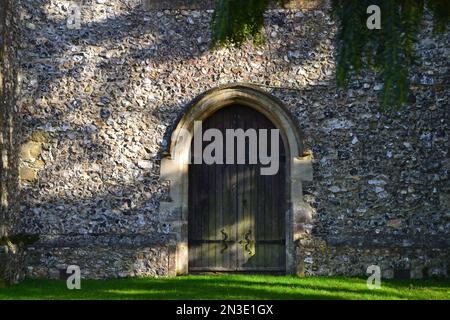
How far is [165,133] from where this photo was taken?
782 cm

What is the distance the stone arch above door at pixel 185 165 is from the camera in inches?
305

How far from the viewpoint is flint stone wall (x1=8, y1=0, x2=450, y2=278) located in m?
7.66

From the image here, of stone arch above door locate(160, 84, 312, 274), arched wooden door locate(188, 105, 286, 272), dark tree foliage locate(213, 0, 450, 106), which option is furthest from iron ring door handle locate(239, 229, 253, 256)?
dark tree foliage locate(213, 0, 450, 106)

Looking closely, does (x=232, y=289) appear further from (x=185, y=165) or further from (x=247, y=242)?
(x=185, y=165)

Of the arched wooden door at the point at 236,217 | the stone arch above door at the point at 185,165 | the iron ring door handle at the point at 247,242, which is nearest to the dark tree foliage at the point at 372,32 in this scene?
the stone arch above door at the point at 185,165

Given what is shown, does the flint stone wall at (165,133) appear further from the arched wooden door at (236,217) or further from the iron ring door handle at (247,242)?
the iron ring door handle at (247,242)

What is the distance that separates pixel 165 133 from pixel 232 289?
→ 2.31 m

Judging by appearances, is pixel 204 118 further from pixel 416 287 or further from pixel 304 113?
pixel 416 287

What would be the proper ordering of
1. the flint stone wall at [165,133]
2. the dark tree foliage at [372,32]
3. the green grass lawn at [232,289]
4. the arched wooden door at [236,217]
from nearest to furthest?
the dark tree foliage at [372,32] → the green grass lawn at [232,289] → the flint stone wall at [165,133] → the arched wooden door at [236,217]

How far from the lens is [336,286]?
6715 mm

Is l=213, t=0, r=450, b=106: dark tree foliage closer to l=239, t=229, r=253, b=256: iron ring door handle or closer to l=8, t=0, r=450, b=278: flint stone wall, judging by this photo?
l=8, t=0, r=450, b=278: flint stone wall

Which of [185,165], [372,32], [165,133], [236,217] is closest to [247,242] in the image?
[236,217]

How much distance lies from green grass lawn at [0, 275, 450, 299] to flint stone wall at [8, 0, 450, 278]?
18.6 inches

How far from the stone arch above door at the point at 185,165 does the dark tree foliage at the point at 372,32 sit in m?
3.61
